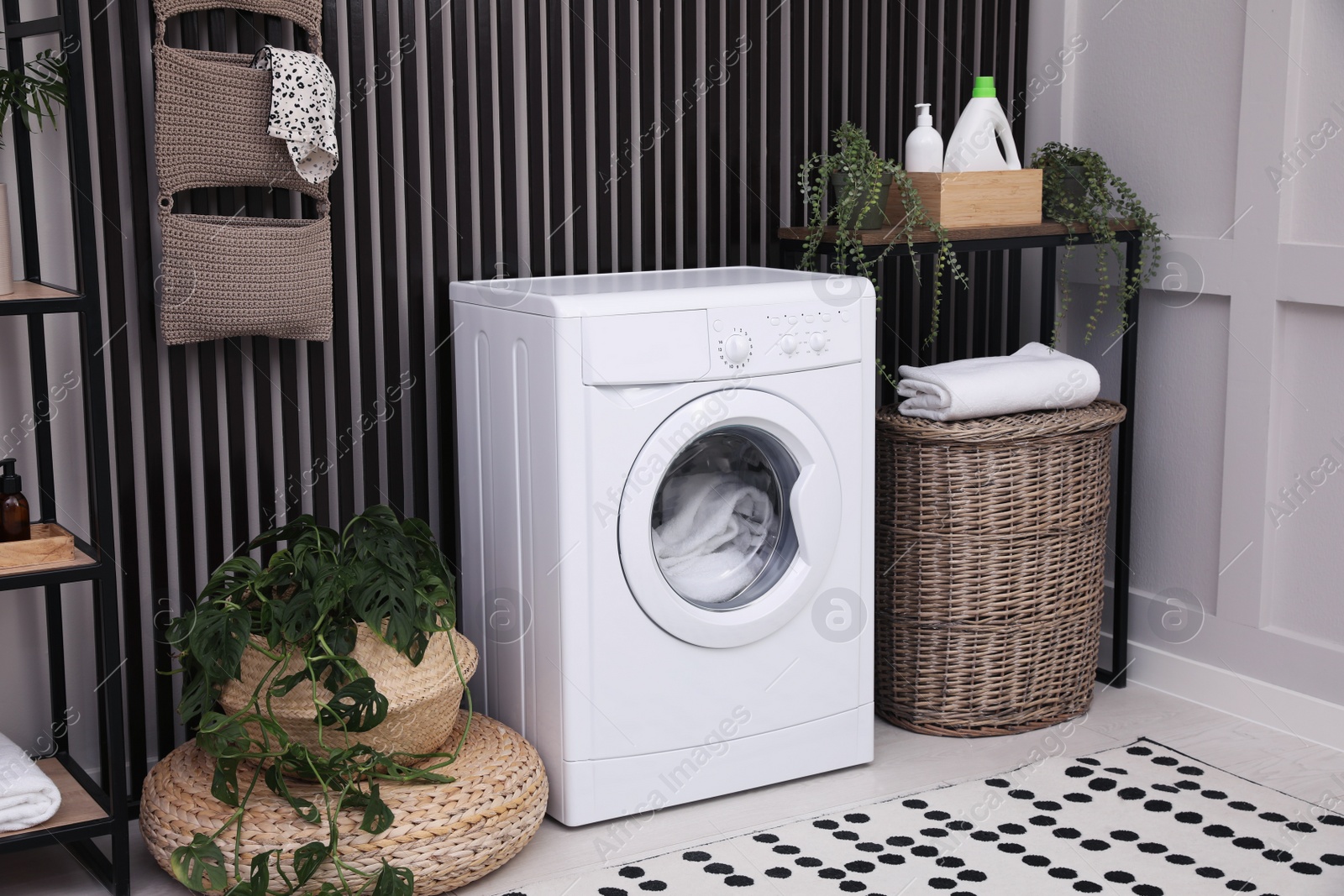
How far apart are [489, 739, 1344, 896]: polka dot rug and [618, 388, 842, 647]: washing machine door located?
1.24 feet

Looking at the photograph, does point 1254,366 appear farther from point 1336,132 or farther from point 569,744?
point 569,744

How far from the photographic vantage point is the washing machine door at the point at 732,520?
7.44 feet

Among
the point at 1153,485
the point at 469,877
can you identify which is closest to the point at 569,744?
the point at 469,877

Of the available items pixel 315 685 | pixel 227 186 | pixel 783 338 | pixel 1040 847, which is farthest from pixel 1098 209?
pixel 315 685

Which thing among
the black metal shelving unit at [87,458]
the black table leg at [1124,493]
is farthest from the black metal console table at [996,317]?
the black metal shelving unit at [87,458]

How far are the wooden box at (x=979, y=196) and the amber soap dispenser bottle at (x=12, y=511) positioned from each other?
164 cm

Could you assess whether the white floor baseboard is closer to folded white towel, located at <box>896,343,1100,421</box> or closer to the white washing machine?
folded white towel, located at <box>896,343,1100,421</box>

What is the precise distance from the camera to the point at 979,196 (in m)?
2.67

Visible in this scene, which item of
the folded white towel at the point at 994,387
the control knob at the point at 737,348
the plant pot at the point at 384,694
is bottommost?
the plant pot at the point at 384,694

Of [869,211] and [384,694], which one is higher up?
[869,211]

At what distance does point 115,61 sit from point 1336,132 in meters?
2.15

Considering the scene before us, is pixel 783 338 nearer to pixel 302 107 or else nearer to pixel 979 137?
pixel 979 137

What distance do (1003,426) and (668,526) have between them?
0.67 meters

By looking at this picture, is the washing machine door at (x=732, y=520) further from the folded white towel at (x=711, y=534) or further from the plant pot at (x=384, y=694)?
the plant pot at (x=384, y=694)
